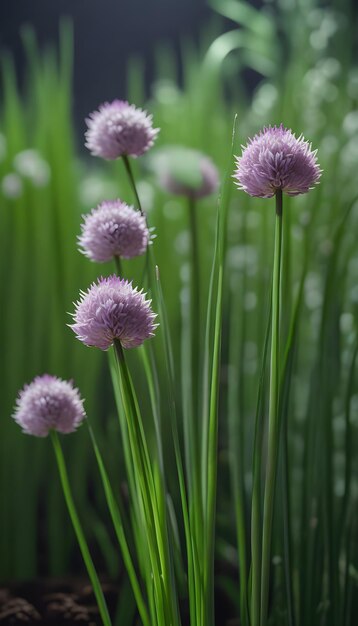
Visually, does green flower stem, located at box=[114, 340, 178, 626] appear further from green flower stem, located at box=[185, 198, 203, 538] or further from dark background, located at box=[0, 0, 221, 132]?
→ dark background, located at box=[0, 0, 221, 132]

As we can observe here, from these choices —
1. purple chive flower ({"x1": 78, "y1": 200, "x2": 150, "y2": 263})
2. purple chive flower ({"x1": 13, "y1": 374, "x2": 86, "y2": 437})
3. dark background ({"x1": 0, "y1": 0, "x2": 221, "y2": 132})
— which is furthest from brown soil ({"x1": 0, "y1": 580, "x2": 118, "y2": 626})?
dark background ({"x1": 0, "y1": 0, "x2": 221, "y2": 132})

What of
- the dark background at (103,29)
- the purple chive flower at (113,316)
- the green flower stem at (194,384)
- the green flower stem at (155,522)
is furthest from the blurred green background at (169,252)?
the dark background at (103,29)

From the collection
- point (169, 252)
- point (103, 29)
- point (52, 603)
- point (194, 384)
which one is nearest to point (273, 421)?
point (194, 384)

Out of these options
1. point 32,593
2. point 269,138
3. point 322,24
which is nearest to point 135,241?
point 269,138

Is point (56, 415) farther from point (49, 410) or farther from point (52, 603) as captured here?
point (52, 603)

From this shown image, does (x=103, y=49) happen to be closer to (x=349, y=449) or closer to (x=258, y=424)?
(x=349, y=449)

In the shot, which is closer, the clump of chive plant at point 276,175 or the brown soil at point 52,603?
the clump of chive plant at point 276,175

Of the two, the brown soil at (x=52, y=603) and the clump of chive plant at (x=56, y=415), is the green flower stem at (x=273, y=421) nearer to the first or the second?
the clump of chive plant at (x=56, y=415)
